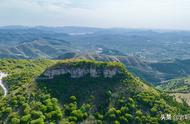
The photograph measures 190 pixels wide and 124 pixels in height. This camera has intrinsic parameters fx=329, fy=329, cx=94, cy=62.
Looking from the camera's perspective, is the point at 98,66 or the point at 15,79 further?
the point at 15,79

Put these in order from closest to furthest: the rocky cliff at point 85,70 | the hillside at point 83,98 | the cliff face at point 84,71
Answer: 1. the hillside at point 83,98
2. the rocky cliff at point 85,70
3. the cliff face at point 84,71

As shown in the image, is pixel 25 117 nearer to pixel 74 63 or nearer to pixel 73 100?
pixel 73 100

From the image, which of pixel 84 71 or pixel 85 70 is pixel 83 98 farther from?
pixel 85 70

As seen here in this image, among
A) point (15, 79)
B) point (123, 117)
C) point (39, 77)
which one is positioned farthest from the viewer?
point (15, 79)

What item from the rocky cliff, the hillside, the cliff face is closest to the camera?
the hillside

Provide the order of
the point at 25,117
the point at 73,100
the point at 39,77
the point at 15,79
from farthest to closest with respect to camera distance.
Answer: the point at 15,79
the point at 39,77
the point at 73,100
the point at 25,117

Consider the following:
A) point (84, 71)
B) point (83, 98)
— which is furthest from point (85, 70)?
point (83, 98)

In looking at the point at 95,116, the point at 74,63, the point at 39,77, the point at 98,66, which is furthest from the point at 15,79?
the point at 95,116

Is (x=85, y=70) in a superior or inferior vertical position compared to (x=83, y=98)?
superior
